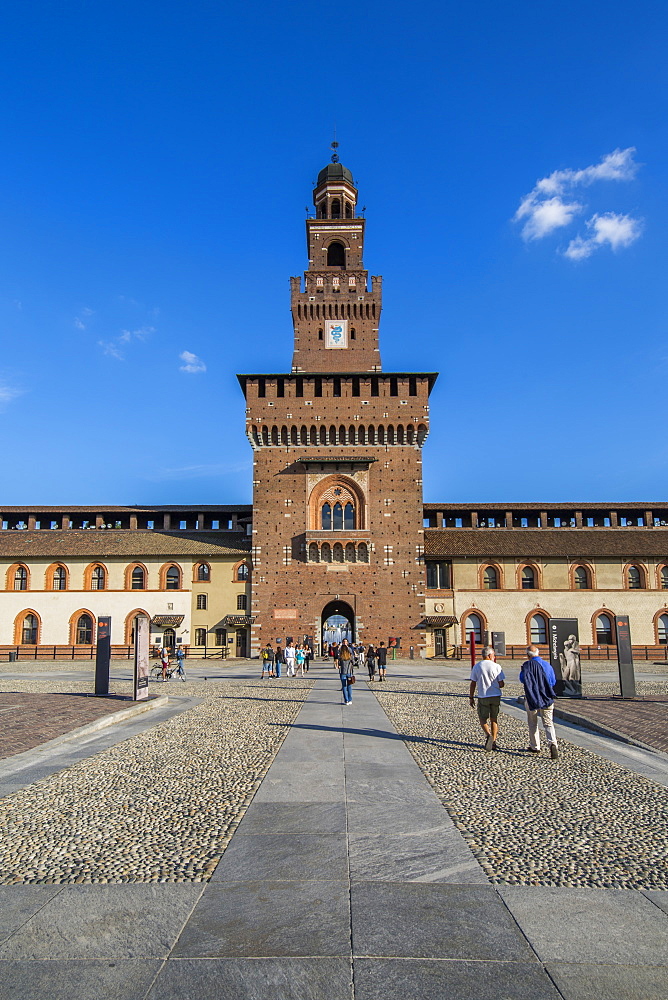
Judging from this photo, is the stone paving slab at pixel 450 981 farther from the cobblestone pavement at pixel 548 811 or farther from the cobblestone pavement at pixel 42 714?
the cobblestone pavement at pixel 42 714

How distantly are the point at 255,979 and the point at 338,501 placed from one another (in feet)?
125

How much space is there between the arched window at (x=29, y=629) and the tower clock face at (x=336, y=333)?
27634 mm

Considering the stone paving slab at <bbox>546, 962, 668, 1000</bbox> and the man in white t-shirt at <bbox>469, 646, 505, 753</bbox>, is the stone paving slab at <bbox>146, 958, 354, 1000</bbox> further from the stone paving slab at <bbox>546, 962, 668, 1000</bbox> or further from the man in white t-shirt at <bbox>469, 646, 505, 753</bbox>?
the man in white t-shirt at <bbox>469, 646, 505, 753</bbox>

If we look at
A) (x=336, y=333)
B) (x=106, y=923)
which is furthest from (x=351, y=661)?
(x=336, y=333)

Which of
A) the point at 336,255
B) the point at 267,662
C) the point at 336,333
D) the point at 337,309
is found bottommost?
the point at 267,662

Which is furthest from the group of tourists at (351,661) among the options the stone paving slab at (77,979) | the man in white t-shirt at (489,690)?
Answer: the stone paving slab at (77,979)

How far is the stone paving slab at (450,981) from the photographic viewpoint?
11.3 ft

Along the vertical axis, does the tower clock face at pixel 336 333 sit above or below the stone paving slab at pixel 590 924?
above

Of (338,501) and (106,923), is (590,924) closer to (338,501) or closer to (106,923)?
(106,923)

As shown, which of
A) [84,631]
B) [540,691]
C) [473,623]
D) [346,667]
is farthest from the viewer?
[84,631]

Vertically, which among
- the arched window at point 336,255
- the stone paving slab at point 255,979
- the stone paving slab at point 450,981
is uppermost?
the arched window at point 336,255

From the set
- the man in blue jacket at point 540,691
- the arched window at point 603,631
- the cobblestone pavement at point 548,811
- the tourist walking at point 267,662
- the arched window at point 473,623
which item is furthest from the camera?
the arched window at point 473,623

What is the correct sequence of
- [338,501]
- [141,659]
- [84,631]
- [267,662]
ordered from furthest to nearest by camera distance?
[84,631]
[338,501]
[267,662]
[141,659]

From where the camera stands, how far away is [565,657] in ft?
61.7
